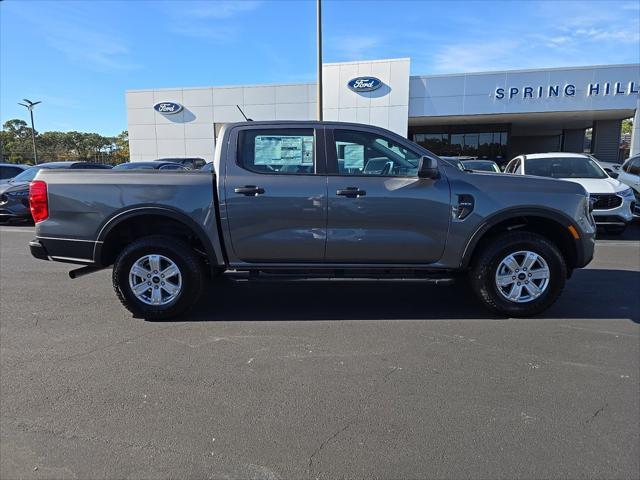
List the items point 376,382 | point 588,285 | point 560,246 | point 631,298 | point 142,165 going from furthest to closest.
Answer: point 142,165, point 588,285, point 631,298, point 560,246, point 376,382

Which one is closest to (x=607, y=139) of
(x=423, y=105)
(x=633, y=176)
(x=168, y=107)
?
(x=423, y=105)

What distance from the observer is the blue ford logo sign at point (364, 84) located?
25.3m

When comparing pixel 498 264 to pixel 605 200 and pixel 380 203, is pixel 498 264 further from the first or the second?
pixel 605 200

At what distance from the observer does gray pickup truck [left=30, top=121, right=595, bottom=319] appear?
14.1ft

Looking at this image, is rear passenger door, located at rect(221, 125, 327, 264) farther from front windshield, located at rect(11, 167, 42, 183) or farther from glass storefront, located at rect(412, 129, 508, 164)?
glass storefront, located at rect(412, 129, 508, 164)

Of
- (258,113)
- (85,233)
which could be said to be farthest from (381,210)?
(258,113)

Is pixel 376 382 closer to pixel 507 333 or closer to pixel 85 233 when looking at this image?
pixel 507 333

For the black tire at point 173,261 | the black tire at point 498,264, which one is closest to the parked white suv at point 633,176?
the black tire at point 498,264

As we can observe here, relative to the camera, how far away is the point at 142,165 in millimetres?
12141

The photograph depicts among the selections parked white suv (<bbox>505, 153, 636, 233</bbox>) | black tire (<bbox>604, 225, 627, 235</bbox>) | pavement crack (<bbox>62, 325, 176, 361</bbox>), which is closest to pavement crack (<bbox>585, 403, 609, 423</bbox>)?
pavement crack (<bbox>62, 325, 176, 361</bbox>)

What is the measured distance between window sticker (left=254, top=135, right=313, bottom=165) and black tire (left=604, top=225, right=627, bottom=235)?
25.0 ft

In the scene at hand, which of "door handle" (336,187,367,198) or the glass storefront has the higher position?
the glass storefront

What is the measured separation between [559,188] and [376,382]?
2.85 metres

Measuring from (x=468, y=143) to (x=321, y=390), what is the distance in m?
31.8
